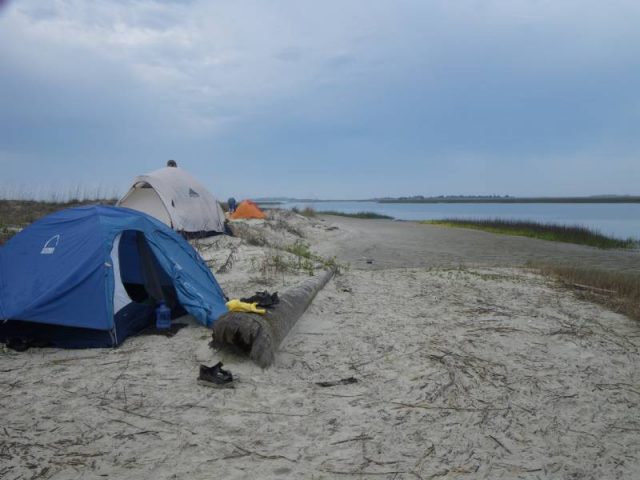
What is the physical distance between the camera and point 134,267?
21.2ft

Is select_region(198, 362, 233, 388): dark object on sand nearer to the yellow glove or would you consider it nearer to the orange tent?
the yellow glove

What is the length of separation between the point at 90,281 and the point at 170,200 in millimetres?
7817

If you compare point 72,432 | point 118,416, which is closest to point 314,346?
point 118,416

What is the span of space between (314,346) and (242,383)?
4.20 feet

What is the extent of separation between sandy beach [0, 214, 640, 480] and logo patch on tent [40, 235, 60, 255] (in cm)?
115

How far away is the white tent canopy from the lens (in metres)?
12.5

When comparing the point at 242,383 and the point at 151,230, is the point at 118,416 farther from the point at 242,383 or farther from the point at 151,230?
the point at 151,230

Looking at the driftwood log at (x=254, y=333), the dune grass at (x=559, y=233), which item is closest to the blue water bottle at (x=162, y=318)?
the driftwood log at (x=254, y=333)

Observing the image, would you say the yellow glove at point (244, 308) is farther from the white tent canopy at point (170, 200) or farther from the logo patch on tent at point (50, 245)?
the white tent canopy at point (170, 200)

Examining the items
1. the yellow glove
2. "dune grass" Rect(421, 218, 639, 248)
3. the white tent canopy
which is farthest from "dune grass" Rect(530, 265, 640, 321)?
"dune grass" Rect(421, 218, 639, 248)

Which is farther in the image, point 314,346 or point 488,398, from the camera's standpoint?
point 314,346

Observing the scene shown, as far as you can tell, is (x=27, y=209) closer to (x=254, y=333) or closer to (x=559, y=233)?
(x=254, y=333)

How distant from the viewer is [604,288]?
28.7 feet

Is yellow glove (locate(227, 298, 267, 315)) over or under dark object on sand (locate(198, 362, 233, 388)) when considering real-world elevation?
over
